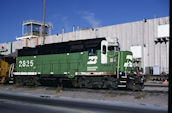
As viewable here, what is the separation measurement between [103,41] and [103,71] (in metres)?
2.39

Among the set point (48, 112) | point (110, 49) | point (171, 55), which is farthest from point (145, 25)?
point (171, 55)

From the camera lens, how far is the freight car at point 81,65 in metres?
16.5

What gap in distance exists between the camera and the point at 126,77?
16.2 m

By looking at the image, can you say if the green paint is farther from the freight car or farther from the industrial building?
the industrial building

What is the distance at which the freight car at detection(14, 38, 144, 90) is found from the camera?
54.3 feet

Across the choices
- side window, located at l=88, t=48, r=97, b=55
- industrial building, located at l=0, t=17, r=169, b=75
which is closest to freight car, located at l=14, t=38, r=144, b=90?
side window, located at l=88, t=48, r=97, b=55

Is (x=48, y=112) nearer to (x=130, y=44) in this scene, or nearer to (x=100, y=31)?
(x=130, y=44)

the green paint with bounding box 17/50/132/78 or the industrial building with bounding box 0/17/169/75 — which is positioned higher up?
the industrial building with bounding box 0/17/169/75

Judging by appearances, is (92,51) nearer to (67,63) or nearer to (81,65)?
(81,65)

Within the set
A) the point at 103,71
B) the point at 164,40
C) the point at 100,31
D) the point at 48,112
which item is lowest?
the point at 48,112

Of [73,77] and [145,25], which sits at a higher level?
[145,25]

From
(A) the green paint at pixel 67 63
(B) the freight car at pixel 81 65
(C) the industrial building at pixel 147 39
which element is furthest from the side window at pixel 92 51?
(C) the industrial building at pixel 147 39

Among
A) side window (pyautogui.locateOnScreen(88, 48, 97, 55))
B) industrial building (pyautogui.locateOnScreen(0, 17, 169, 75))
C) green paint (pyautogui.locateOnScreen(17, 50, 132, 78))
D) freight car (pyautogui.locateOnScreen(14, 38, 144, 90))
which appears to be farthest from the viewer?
industrial building (pyautogui.locateOnScreen(0, 17, 169, 75))

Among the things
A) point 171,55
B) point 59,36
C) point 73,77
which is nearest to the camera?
point 171,55
